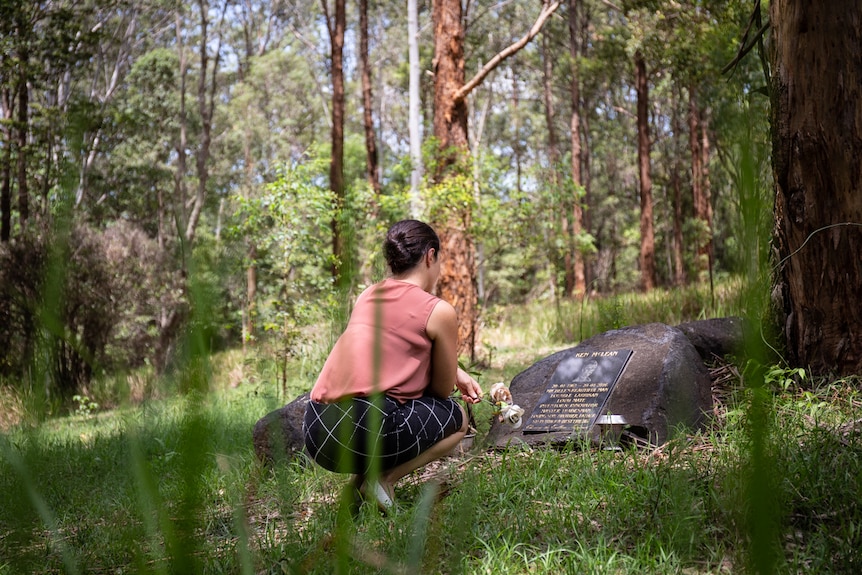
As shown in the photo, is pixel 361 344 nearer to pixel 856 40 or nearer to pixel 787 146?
pixel 787 146

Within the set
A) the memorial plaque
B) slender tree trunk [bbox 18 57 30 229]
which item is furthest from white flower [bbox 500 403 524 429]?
slender tree trunk [bbox 18 57 30 229]

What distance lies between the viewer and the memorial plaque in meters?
4.42

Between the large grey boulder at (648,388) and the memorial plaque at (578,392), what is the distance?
0.06m

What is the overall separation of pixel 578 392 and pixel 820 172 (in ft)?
6.43

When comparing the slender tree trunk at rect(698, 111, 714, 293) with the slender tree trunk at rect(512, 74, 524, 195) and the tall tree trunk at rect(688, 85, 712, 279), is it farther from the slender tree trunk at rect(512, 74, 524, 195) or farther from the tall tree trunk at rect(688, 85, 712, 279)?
the slender tree trunk at rect(512, 74, 524, 195)

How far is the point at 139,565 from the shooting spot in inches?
24.2

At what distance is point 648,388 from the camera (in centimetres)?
454

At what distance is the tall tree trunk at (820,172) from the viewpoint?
4.26 m

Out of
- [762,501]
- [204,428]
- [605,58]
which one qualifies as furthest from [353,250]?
[605,58]

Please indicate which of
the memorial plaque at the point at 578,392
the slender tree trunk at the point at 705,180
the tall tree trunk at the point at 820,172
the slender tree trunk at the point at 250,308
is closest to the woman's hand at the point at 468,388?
the memorial plaque at the point at 578,392

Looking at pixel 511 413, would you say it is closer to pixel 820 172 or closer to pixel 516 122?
pixel 820 172

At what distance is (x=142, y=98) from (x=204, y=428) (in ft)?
85.0

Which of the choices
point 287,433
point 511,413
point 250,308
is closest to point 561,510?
point 511,413

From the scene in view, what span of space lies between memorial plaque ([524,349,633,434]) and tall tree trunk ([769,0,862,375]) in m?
1.18
